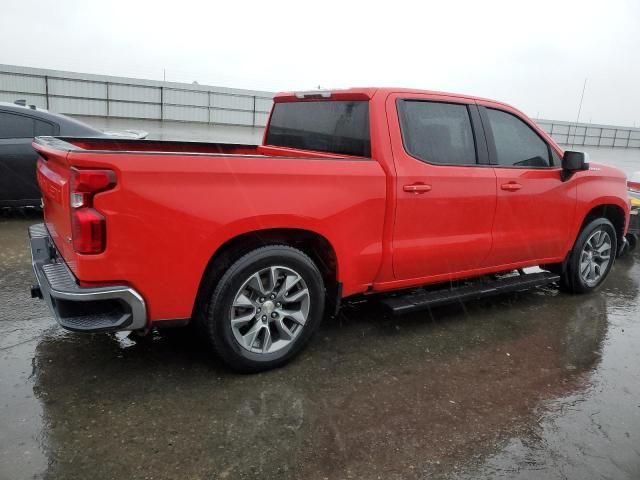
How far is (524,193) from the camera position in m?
4.34

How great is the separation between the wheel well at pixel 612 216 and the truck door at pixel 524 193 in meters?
0.48

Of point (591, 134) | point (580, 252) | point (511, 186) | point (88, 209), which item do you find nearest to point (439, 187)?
point (511, 186)

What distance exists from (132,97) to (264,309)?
20.3m

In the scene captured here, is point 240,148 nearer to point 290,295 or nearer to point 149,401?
point 290,295

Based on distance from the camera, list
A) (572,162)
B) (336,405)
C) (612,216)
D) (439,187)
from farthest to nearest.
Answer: (612,216), (572,162), (439,187), (336,405)

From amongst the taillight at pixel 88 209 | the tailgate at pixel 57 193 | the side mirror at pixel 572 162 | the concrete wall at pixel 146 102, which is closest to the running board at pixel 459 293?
the side mirror at pixel 572 162

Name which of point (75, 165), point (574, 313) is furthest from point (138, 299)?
point (574, 313)

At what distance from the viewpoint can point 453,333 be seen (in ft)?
13.5

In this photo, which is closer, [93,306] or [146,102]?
[93,306]

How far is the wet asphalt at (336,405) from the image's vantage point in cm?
246

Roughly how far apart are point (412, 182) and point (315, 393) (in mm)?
1581

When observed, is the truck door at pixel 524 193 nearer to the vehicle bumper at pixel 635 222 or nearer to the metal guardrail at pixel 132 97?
the vehicle bumper at pixel 635 222

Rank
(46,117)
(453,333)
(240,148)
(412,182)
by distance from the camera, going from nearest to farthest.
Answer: (412,182) < (453,333) < (240,148) < (46,117)

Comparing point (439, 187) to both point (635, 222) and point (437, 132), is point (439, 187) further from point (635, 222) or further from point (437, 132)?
point (635, 222)
